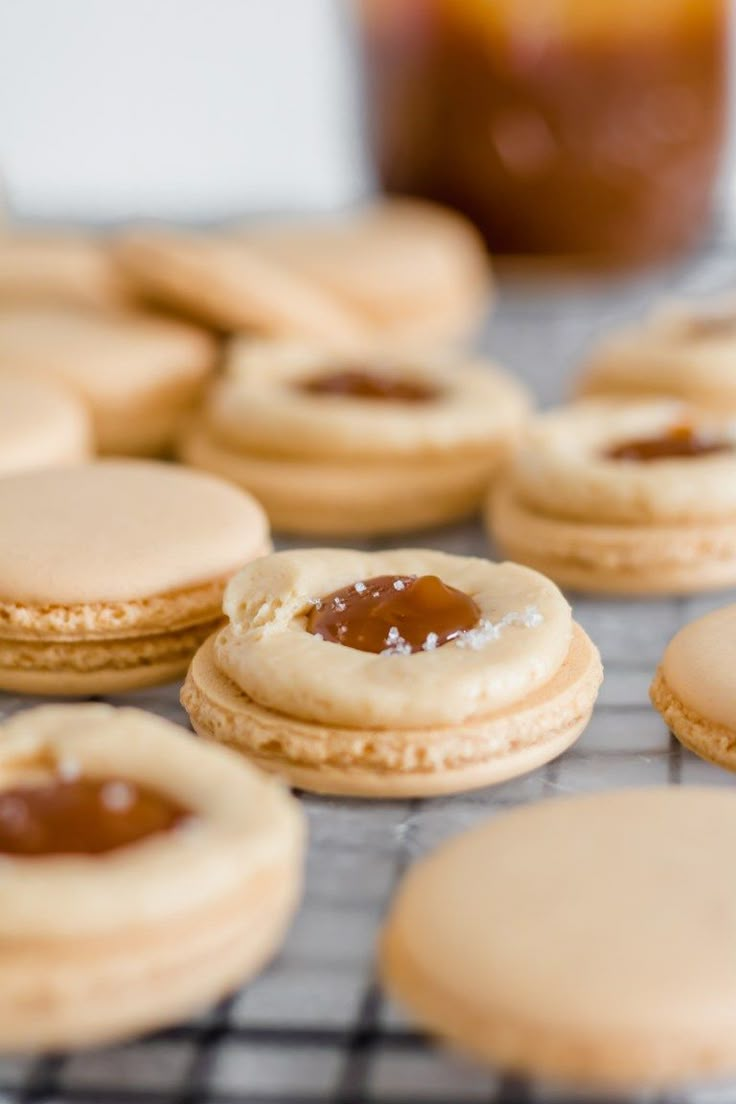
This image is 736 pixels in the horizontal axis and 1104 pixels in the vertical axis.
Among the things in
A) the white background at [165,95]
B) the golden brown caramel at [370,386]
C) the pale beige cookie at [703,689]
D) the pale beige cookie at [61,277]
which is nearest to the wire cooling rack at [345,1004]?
the pale beige cookie at [703,689]

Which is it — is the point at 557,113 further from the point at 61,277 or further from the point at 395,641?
the point at 395,641

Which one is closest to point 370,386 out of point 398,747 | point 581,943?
point 398,747

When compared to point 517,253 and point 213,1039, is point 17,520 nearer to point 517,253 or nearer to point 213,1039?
point 213,1039

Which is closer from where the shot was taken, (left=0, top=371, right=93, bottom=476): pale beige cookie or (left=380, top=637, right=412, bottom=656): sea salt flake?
(left=380, top=637, right=412, bottom=656): sea salt flake

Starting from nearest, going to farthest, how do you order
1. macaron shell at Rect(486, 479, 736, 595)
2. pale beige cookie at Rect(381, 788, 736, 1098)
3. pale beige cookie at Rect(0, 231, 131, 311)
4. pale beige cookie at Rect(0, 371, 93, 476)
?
pale beige cookie at Rect(381, 788, 736, 1098)
macaron shell at Rect(486, 479, 736, 595)
pale beige cookie at Rect(0, 371, 93, 476)
pale beige cookie at Rect(0, 231, 131, 311)

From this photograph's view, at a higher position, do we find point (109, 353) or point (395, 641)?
point (395, 641)

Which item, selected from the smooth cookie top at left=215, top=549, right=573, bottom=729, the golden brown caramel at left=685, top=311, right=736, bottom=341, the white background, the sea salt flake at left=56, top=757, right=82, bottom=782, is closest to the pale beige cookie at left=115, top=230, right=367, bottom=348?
the golden brown caramel at left=685, top=311, right=736, bottom=341

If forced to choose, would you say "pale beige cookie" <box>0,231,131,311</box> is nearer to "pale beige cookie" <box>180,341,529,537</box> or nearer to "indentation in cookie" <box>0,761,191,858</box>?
"pale beige cookie" <box>180,341,529,537</box>
